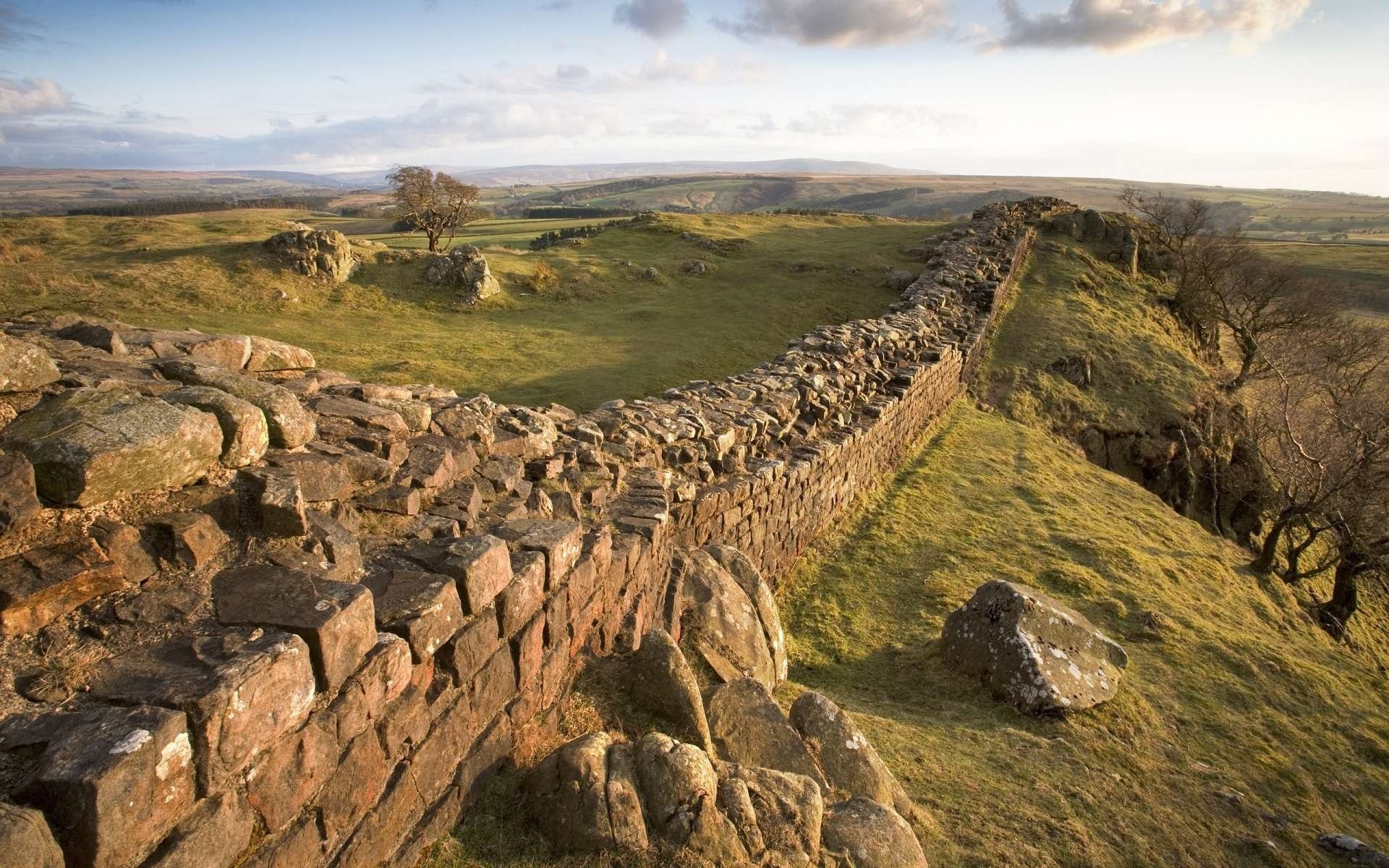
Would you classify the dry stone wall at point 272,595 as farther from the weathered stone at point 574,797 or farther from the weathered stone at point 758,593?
the weathered stone at point 758,593

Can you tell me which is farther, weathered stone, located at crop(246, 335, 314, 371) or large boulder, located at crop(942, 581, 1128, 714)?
large boulder, located at crop(942, 581, 1128, 714)

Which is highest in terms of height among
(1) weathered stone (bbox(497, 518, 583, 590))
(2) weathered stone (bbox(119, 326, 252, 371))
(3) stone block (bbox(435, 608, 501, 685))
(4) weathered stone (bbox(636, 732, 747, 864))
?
(2) weathered stone (bbox(119, 326, 252, 371))

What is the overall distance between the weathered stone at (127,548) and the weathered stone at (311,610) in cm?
35

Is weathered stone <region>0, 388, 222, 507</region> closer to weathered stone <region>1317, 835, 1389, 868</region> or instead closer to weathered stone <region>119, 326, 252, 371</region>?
weathered stone <region>119, 326, 252, 371</region>

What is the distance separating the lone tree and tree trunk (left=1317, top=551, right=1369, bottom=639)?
114ft

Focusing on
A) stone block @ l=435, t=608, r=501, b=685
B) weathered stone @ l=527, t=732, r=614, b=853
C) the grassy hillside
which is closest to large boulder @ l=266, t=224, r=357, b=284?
the grassy hillside

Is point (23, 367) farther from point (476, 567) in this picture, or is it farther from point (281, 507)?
point (476, 567)

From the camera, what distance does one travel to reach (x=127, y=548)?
3805mm

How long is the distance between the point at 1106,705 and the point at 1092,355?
65.7 ft

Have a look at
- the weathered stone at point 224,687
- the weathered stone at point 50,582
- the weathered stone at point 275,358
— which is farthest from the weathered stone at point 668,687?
the weathered stone at point 275,358

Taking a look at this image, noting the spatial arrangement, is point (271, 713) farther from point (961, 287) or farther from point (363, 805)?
point (961, 287)

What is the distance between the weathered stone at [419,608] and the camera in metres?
4.33

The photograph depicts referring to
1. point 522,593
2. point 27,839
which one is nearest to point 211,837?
point 27,839

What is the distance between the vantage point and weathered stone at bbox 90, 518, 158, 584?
3.75 m
